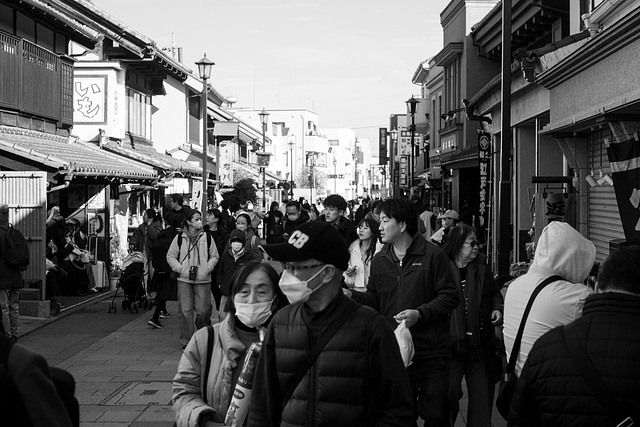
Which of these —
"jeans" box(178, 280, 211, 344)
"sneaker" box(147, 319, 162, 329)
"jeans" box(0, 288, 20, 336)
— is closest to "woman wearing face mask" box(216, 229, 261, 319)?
"jeans" box(178, 280, 211, 344)

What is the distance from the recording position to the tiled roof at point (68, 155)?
51.7ft

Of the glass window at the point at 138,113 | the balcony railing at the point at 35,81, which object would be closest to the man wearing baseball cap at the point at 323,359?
the balcony railing at the point at 35,81

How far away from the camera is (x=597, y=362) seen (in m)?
3.41

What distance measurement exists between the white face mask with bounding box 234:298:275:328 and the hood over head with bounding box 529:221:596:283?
5.31 feet

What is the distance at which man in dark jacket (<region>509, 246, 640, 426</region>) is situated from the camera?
3.37 m

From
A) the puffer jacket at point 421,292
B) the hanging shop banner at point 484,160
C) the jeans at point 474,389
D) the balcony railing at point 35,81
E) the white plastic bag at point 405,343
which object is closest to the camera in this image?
the white plastic bag at point 405,343

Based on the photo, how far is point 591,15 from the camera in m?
11.1

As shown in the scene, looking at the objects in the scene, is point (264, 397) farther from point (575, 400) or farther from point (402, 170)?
point (402, 170)

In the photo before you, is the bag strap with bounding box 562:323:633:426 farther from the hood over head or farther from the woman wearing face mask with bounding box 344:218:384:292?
the woman wearing face mask with bounding box 344:218:384:292

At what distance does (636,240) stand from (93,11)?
19776 millimetres

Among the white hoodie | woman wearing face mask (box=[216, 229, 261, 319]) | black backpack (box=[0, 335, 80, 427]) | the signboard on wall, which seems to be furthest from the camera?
the signboard on wall

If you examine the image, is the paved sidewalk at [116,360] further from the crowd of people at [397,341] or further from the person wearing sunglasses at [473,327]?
the crowd of people at [397,341]

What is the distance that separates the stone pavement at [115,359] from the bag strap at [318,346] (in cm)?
480

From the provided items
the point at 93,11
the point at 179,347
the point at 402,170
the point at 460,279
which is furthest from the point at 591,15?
the point at 402,170
